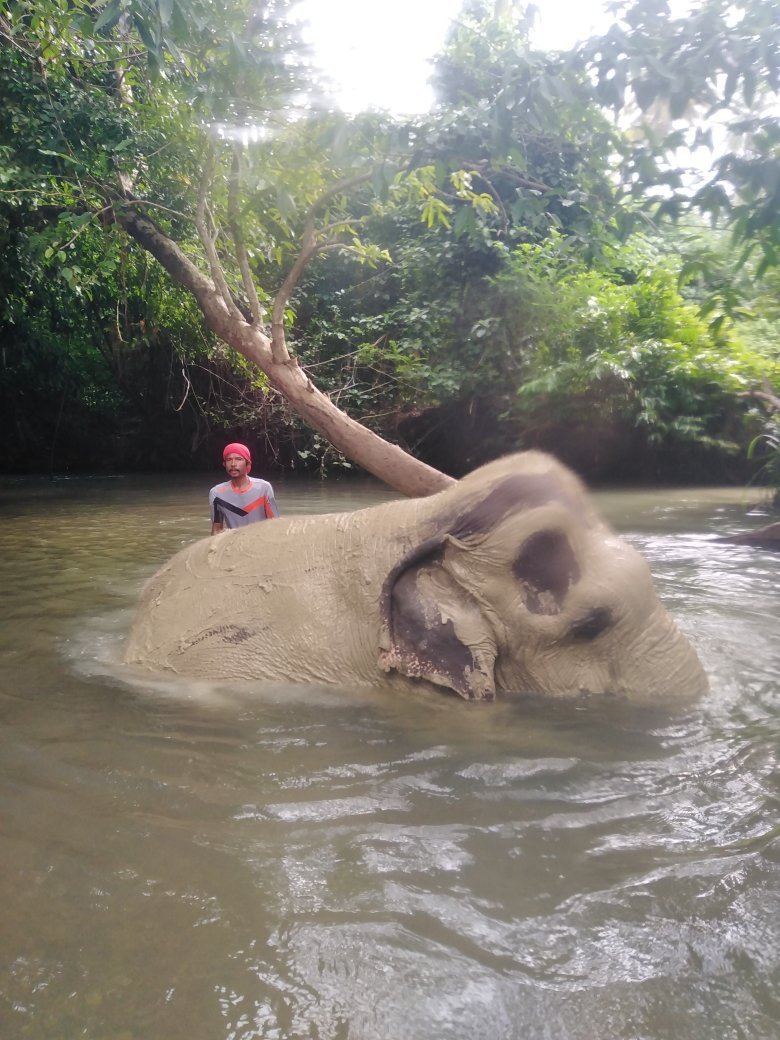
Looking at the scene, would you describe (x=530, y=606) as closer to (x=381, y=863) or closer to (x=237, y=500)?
(x=381, y=863)

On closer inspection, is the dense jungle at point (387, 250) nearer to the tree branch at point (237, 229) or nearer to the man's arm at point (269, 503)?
the tree branch at point (237, 229)

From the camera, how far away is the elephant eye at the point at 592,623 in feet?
13.5

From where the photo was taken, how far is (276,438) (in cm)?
1991

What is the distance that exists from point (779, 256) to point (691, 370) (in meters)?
12.2

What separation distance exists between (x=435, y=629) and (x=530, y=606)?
45cm

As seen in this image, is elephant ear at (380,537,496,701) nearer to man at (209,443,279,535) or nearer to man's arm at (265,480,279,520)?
man at (209,443,279,535)

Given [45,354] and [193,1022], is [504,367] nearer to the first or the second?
[45,354]

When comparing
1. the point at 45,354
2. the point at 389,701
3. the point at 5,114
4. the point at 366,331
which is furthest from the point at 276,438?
the point at 389,701

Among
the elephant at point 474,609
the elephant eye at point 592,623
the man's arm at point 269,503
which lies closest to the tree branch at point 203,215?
the man's arm at point 269,503

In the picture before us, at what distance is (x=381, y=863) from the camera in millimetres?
2826

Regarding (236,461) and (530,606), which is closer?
(530,606)

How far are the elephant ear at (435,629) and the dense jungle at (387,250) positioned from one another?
1704 mm

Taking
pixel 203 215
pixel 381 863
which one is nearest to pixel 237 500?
pixel 203 215

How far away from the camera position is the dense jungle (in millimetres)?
→ 3844
